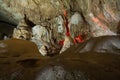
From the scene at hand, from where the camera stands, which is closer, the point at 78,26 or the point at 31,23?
the point at 78,26

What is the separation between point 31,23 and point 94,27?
2880 millimetres

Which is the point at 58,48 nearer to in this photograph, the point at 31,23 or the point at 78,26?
the point at 78,26

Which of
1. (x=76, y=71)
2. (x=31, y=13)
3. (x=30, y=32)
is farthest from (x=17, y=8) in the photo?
(x=76, y=71)

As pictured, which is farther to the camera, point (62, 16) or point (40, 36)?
point (62, 16)

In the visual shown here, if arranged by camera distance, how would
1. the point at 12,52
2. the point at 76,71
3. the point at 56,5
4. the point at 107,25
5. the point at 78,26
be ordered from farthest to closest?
the point at 56,5, the point at 78,26, the point at 107,25, the point at 12,52, the point at 76,71

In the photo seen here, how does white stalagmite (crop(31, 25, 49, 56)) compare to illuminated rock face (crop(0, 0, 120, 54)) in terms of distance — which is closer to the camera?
illuminated rock face (crop(0, 0, 120, 54))

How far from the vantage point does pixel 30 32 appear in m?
9.48

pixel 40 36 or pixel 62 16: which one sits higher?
pixel 62 16

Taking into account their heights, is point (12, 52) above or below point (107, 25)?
below

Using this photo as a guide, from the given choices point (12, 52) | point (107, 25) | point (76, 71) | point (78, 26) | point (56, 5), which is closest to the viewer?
point (76, 71)

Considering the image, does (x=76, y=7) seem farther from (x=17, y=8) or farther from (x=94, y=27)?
(x=17, y=8)

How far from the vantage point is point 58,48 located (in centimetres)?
909

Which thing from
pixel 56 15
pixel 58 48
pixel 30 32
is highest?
pixel 56 15

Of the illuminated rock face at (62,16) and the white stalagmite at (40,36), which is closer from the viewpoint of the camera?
the illuminated rock face at (62,16)
